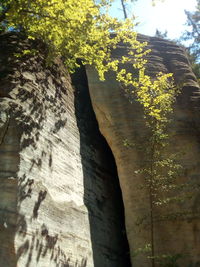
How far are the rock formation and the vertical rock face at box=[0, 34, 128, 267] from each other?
20 millimetres

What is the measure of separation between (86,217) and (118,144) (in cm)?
231

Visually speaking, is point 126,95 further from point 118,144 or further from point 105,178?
point 105,178

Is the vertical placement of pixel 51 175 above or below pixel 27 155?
below

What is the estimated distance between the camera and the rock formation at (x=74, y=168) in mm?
5602

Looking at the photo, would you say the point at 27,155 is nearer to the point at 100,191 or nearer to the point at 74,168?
the point at 74,168

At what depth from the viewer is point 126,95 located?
9.63 meters

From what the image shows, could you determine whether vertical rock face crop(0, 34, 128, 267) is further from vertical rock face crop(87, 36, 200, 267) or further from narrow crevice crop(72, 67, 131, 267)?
vertical rock face crop(87, 36, 200, 267)

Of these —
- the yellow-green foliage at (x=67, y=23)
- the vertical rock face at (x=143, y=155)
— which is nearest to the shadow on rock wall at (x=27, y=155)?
the yellow-green foliage at (x=67, y=23)

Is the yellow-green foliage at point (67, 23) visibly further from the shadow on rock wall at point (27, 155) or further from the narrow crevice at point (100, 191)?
the narrow crevice at point (100, 191)

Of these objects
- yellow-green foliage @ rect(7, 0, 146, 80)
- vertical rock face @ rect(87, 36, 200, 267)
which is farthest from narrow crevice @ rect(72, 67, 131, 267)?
yellow-green foliage @ rect(7, 0, 146, 80)

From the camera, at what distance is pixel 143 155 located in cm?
845

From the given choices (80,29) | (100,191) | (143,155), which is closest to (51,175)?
(100,191)

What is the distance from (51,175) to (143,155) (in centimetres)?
286

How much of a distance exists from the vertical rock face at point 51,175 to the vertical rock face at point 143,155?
66cm
